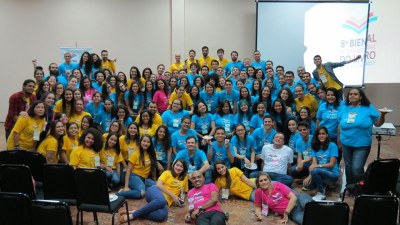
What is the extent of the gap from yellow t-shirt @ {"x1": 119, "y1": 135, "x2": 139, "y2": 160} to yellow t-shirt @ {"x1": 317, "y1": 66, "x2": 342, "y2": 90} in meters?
4.34

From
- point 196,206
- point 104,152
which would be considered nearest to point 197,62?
point 104,152

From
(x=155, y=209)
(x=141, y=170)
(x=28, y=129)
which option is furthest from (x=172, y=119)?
(x=28, y=129)

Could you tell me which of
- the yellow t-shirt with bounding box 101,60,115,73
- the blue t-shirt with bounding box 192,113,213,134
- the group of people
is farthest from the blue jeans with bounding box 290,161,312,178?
the yellow t-shirt with bounding box 101,60,115,73

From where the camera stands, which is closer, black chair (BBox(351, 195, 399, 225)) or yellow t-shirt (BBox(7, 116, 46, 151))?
black chair (BBox(351, 195, 399, 225))

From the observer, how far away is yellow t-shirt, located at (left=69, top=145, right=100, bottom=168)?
496 cm

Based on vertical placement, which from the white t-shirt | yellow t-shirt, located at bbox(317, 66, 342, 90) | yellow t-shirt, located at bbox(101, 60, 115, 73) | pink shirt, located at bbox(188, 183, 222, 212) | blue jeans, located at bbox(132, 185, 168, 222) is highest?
yellow t-shirt, located at bbox(101, 60, 115, 73)

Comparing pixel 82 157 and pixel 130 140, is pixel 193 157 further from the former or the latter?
pixel 82 157

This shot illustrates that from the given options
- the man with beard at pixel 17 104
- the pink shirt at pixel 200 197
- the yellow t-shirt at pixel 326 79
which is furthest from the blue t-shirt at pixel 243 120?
the man with beard at pixel 17 104

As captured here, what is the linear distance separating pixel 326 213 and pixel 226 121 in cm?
336

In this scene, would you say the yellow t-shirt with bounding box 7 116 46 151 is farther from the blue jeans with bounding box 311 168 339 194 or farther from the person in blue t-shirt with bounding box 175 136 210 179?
the blue jeans with bounding box 311 168 339 194

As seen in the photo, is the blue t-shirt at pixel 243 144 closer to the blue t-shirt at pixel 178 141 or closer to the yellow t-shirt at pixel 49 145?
the blue t-shirt at pixel 178 141

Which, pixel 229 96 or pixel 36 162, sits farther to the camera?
pixel 229 96

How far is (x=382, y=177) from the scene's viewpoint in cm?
442

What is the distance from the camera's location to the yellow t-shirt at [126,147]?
562 cm
